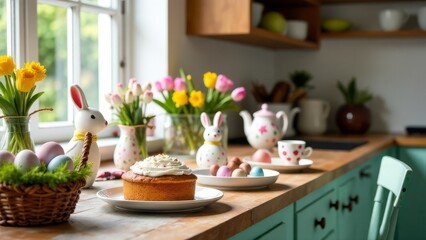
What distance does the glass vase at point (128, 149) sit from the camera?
2172 mm

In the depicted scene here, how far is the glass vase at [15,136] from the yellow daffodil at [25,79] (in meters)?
0.07

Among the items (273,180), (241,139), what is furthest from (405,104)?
(273,180)

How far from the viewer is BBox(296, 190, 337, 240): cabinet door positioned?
2079 millimetres

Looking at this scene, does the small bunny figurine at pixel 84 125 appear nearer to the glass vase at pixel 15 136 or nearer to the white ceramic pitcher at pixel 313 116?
the glass vase at pixel 15 136

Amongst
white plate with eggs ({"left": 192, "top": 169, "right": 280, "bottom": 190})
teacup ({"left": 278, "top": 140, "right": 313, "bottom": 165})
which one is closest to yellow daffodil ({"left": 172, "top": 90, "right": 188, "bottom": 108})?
teacup ({"left": 278, "top": 140, "right": 313, "bottom": 165})

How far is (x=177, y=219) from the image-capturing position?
1466mm

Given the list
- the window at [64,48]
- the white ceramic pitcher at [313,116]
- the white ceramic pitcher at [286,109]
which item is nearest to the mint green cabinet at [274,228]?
the window at [64,48]

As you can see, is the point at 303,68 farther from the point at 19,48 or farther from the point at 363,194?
the point at 19,48

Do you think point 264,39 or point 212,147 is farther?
point 264,39

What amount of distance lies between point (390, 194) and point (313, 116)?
1.65 m

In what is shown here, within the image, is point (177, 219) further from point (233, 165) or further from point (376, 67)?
point (376, 67)

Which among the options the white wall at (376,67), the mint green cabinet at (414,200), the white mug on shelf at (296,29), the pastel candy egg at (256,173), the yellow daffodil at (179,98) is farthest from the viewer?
the white wall at (376,67)

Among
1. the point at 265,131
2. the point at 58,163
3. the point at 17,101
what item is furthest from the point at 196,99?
the point at 58,163

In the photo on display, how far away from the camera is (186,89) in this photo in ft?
8.76
